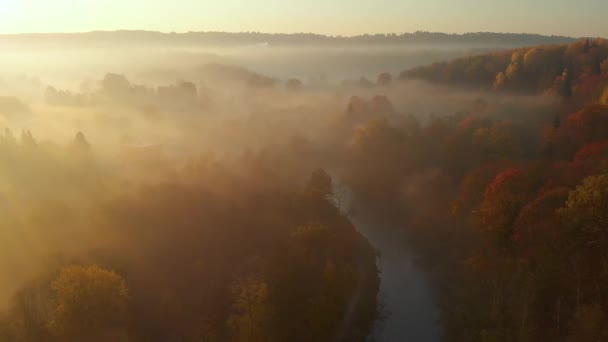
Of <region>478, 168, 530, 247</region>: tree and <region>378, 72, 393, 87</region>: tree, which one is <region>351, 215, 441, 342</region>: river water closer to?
<region>478, 168, 530, 247</region>: tree

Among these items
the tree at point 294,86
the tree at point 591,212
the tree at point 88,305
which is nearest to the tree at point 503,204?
the tree at point 591,212

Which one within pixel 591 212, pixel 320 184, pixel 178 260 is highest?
pixel 591 212

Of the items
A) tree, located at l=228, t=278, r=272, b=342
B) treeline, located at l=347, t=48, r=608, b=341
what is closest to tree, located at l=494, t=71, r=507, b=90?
treeline, located at l=347, t=48, r=608, b=341

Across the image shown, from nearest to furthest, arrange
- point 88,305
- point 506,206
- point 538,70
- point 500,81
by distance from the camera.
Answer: point 88,305, point 506,206, point 538,70, point 500,81

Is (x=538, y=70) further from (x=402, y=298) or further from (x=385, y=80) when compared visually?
(x=402, y=298)

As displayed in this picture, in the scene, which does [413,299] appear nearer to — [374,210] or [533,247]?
[533,247]

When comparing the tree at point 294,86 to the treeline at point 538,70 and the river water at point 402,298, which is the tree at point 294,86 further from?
the river water at point 402,298

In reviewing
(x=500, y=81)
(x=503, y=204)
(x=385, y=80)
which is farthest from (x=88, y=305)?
(x=385, y=80)
